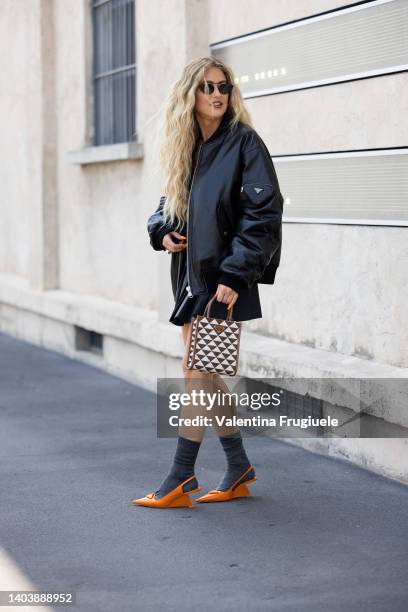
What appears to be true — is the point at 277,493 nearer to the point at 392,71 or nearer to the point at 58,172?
the point at 392,71

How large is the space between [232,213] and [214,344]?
1.85ft

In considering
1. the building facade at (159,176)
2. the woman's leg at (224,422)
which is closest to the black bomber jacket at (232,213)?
the woman's leg at (224,422)

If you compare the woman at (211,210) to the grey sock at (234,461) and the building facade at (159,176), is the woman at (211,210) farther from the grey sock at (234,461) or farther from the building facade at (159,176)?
the building facade at (159,176)

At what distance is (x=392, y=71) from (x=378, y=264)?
98cm

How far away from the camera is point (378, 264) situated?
6070mm

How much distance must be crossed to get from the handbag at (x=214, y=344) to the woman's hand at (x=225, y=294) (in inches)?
3.4

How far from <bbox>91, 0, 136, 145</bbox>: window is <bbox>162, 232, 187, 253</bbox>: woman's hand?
4.40 metres

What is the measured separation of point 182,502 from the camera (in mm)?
5258

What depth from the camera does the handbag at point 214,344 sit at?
4.87 metres

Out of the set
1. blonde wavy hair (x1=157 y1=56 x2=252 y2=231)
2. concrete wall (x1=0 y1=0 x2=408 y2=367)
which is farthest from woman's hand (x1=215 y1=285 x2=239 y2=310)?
concrete wall (x1=0 y1=0 x2=408 y2=367)

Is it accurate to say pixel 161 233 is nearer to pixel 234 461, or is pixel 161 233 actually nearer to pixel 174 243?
pixel 174 243

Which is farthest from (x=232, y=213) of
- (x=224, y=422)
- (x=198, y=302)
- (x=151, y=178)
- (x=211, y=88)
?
(x=151, y=178)

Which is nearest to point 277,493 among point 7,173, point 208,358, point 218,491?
point 218,491

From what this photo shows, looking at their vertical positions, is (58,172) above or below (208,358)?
above
